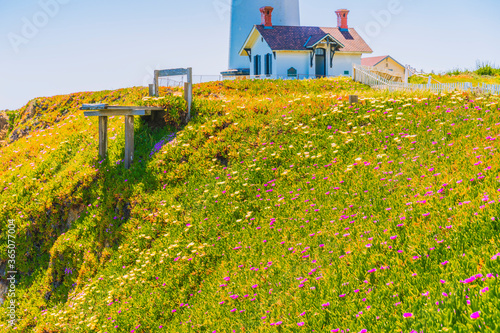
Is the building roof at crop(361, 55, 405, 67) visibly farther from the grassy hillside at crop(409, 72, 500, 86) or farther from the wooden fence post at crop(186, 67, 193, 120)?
the wooden fence post at crop(186, 67, 193, 120)

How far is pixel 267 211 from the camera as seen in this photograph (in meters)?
9.27

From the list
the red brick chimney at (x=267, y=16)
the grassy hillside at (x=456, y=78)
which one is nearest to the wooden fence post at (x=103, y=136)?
the red brick chimney at (x=267, y=16)

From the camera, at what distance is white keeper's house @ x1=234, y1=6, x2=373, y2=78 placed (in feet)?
113

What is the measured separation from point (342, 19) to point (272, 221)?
113 ft

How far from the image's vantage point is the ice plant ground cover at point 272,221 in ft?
17.8

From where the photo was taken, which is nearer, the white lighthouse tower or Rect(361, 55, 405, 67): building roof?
the white lighthouse tower

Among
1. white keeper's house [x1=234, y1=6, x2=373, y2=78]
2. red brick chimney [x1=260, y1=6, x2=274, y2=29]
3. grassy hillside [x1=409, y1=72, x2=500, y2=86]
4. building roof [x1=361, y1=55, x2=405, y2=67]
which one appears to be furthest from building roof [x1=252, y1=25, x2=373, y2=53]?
building roof [x1=361, y1=55, x2=405, y2=67]

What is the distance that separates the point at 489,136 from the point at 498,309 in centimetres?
588

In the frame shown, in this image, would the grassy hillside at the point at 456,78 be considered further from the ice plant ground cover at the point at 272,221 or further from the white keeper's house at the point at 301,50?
the ice plant ground cover at the point at 272,221

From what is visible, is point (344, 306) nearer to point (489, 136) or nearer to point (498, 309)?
point (498, 309)

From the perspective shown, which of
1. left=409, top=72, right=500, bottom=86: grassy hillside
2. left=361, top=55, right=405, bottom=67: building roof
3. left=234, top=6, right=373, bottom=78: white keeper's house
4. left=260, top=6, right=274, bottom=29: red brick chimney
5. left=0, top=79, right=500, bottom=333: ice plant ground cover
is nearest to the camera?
left=0, top=79, right=500, bottom=333: ice plant ground cover

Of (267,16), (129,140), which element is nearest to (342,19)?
(267,16)

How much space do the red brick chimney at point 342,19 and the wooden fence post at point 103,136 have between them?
29693 millimetres

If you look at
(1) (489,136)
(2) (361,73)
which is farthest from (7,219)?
(2) (361,73)
